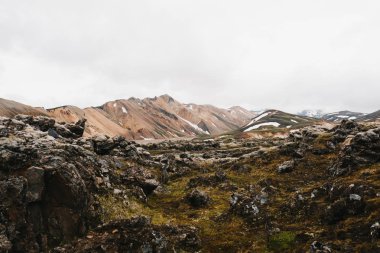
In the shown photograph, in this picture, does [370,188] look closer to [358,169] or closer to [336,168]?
[358,169]

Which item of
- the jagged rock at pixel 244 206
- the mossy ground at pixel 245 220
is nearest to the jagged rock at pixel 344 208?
the mossy ground at pixel 245 220

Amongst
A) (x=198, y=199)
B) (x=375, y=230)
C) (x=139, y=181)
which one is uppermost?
(x=139, y=181)

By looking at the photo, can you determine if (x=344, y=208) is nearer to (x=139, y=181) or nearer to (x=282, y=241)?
(x=282, y=241)

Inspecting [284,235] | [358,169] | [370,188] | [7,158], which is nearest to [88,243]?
[7,158]

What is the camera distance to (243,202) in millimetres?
36156

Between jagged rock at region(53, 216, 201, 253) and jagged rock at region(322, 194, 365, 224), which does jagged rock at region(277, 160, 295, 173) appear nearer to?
jagged rock at region(322, 194, 365, 224)

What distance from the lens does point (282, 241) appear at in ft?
92.7

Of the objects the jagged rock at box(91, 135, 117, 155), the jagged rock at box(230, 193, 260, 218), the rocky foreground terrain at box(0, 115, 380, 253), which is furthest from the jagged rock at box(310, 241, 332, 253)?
the jagged rock at box(91, 135, 117, 155)

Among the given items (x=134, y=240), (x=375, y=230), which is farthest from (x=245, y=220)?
(x=375, y=230)

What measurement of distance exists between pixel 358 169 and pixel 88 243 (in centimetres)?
3066

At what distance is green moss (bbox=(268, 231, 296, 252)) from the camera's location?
90.0 ft

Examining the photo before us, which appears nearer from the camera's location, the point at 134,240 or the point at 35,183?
the point at 134,240

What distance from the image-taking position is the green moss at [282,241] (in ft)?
90.0

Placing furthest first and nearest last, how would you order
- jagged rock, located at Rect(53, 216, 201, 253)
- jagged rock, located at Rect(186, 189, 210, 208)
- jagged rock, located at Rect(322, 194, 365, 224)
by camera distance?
1. jagged rock, located at Rect(186, 189, 210, 208)
2. jagged rock, located at Rect(322, 194, 365, 224)
3. jagged rock, located at Rect(53, 216, 201, 253)
